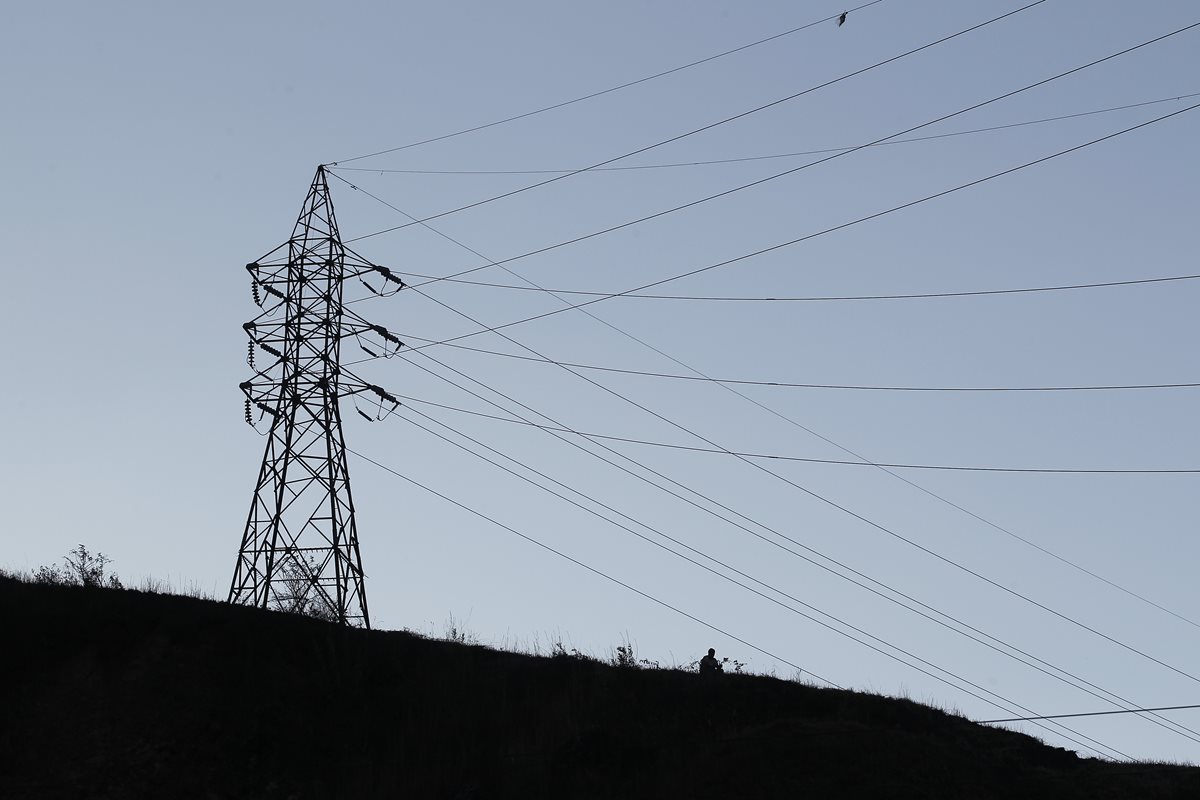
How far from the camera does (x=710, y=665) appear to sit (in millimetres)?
34094

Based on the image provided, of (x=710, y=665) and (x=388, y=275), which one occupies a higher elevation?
(x=388, y=275)

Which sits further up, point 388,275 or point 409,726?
point 388,275

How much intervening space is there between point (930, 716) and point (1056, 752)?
287 cm

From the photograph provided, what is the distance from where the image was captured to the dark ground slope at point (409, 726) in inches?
1125

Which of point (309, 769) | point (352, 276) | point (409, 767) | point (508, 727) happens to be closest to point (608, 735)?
point (508, 727)

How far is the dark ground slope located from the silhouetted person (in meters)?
0.80

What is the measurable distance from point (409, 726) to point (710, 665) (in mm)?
7407

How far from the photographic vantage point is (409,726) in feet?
102

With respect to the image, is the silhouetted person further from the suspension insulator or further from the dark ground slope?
the suspension insulator

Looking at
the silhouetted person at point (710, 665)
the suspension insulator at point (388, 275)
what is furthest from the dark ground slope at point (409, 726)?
the suspension insulator at point (388, 275)

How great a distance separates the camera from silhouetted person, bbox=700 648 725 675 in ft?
111

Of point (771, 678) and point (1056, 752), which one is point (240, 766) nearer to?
point (771, 678)

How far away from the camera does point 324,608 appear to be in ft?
113

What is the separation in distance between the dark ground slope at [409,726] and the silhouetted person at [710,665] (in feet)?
2.64
